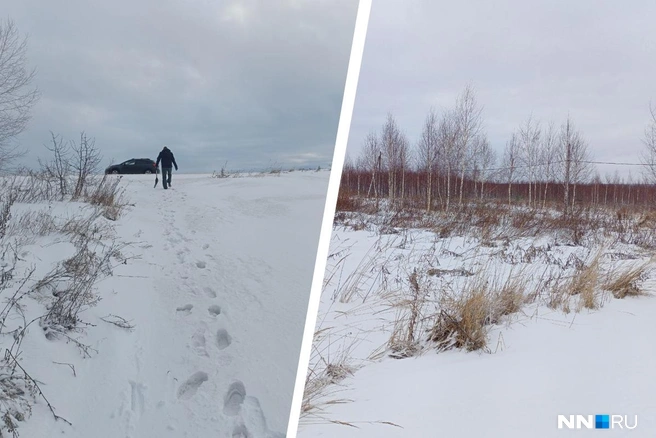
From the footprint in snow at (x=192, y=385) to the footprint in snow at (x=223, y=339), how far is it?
240 millimetres

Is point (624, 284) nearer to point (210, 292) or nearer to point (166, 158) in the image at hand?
point (210, 292)

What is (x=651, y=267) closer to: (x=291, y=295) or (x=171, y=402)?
(x=291, y=295)

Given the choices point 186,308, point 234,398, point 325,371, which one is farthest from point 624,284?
point 186,308

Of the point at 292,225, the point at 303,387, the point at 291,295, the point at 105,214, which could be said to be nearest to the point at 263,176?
the point at 292,225

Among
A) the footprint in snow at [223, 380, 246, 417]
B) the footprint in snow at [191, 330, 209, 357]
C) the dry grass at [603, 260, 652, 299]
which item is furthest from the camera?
the dry grass at [603, 260, 652, 299]

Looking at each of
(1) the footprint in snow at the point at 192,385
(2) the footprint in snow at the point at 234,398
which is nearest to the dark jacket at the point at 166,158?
(1) the footprint in snow at the point at 192,385

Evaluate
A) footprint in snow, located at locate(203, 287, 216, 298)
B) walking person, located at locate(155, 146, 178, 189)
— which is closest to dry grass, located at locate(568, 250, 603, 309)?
footprint in snow, located at locate(203, 287, 216, 298)

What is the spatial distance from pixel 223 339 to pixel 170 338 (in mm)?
285

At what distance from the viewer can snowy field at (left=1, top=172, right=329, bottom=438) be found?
5.72 ft

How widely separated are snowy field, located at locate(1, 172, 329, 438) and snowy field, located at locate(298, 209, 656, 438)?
1.25 ft

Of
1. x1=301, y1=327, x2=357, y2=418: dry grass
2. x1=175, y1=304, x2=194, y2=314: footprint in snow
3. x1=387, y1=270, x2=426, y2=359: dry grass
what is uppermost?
x1=387, y1=270, x2=426, y2=359: dry grass

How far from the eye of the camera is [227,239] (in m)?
4.34

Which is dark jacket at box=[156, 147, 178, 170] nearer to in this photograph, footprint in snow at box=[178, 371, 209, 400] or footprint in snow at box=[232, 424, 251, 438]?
footprint in snow at box=[178, 371, 209, 400]

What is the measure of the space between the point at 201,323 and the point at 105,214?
2.63m
